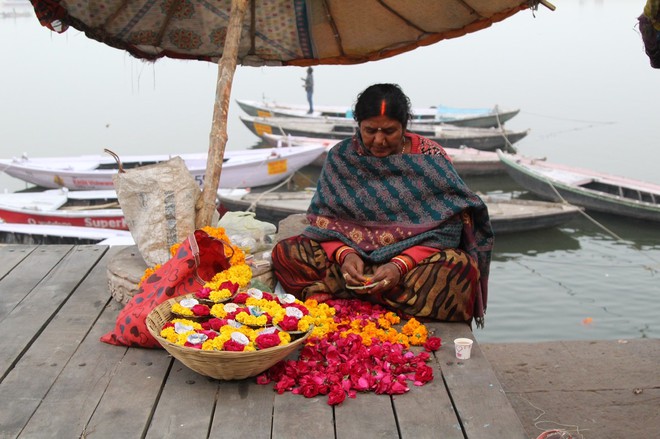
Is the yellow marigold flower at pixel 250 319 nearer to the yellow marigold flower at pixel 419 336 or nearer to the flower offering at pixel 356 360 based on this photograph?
the flower offering at pixel 356 360

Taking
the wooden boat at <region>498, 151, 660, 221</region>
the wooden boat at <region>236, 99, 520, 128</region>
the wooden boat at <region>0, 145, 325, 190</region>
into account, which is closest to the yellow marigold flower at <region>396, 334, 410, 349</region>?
the wooden boat at <region>498, 151, 660, 221</region>

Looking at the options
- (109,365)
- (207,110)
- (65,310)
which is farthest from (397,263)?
(207,110)

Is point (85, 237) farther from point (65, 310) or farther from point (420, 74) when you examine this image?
point (420, 74)

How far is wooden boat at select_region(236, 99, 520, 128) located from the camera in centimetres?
1534

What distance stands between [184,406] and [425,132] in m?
12.5

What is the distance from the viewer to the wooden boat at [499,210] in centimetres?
934

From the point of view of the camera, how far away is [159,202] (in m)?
3.07

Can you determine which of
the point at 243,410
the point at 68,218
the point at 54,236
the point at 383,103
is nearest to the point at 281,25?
the point at 383,103

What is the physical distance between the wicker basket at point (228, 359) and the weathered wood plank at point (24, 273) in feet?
3.28

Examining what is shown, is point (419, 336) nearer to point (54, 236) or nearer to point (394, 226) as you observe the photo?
point (394, 226)

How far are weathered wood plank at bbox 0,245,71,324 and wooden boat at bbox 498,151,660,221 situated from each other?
25.1 feet

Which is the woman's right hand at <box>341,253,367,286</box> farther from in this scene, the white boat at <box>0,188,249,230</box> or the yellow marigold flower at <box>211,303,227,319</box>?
the white boat at <box>0,188,249,230</box>

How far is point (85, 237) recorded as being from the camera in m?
7.71

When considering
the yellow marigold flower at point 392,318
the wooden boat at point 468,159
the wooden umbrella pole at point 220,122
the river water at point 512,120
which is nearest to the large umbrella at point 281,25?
the wooden umbrella pole at point 220,122
